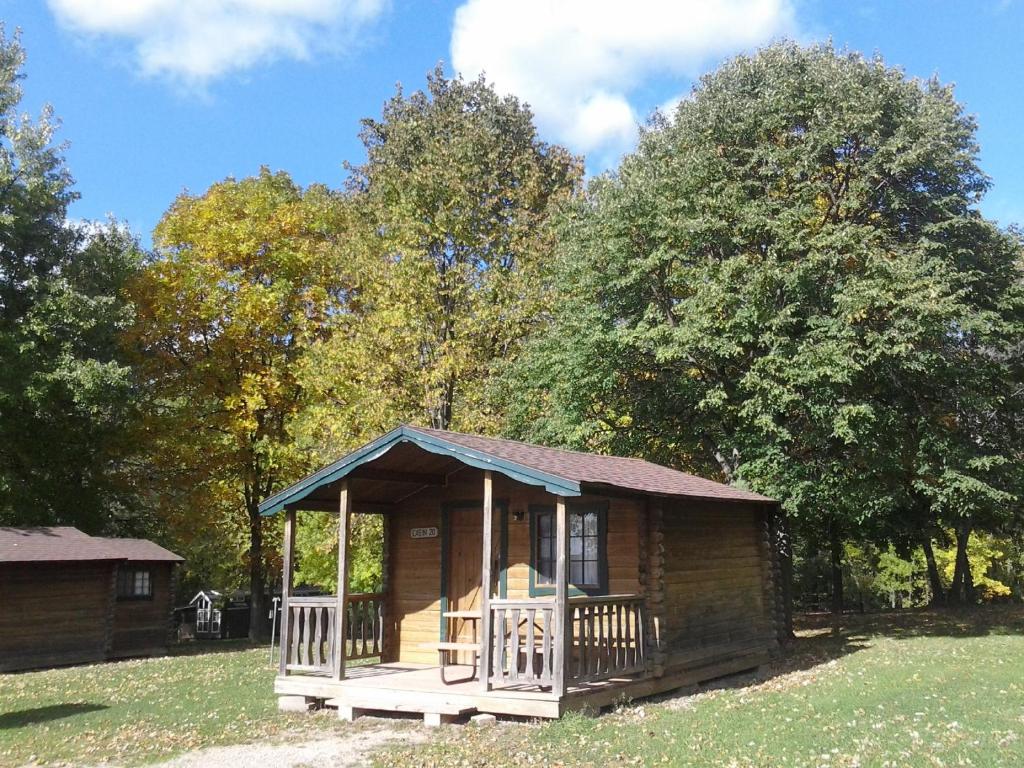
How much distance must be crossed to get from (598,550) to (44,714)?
8226 mm

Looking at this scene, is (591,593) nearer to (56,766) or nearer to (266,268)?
(56,766)

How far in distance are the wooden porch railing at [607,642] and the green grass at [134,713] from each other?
331 centimetres

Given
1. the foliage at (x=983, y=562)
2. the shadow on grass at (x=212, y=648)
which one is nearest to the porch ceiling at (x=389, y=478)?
the shadow on grass at (x=212, y=648)

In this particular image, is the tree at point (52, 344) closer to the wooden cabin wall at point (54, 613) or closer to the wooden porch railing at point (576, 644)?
the wooden cabin wall at point (54, 613)

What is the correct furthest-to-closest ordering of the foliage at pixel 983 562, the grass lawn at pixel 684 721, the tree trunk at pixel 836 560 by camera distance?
1. the foliage at pixel 983 562
2. the tree trunk at pixel 836 560
3. the grass lawn at pixel 684 721

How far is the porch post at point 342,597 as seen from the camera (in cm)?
1193

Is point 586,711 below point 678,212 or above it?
below

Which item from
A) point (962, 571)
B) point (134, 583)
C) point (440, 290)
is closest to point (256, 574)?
point (134, 583)

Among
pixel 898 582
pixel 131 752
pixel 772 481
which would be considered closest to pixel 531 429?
pixel 772 481

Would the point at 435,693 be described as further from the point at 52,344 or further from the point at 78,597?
the point at 52,344

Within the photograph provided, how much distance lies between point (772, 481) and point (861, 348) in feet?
11.1

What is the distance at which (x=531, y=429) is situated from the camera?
21875 mm

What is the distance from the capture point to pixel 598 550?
42.4 ft

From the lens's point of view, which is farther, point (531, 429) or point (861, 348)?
point (531, 429)
